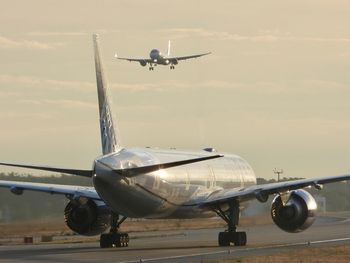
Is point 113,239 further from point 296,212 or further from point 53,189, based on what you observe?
point 296,212

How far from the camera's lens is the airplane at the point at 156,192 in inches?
1698

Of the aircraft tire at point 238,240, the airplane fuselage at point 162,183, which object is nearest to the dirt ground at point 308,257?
the aircraft tire at point 238,240

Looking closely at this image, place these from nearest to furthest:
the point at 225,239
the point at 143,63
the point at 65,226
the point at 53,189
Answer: the point at 225,239 → the point at 53,189 → the point at 65,226 → the point at 143,63

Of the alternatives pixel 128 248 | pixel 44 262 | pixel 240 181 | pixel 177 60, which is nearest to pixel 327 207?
pixel 177 60

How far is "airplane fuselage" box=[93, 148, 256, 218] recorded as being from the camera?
1682 inches

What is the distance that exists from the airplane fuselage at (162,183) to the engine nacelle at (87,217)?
9.71 ft

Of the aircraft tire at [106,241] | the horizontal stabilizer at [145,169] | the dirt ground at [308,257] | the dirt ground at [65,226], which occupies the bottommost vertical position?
the dirt ground at [308,257]

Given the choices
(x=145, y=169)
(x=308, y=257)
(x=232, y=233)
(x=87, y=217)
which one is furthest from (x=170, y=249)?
(x=308, y=257)

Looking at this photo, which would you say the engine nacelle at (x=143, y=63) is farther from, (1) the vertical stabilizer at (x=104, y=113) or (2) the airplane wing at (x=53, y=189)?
(1) the vertical stabilizer at (x=104, y=113)

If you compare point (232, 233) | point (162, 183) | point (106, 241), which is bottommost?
point (106, 241)

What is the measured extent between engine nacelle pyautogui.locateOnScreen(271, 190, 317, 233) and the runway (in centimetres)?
107

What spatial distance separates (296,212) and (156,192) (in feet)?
21.5

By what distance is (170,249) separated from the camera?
47.7 m

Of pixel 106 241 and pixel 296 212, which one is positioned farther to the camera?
pixel 106 241
